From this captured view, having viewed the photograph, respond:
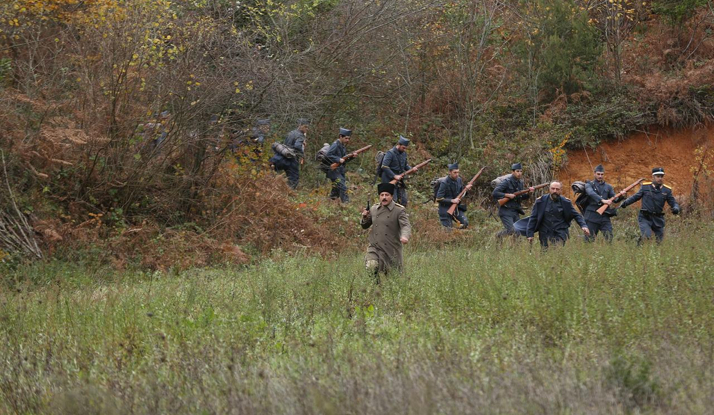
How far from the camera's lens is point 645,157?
2605 centimetres

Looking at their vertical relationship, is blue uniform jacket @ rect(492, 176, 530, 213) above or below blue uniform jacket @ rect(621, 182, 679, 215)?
below

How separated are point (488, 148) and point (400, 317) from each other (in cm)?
1704

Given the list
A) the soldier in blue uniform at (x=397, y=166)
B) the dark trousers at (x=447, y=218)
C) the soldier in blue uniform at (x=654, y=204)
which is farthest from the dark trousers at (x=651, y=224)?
the soldier in blue uniform at (x=397, y=166)

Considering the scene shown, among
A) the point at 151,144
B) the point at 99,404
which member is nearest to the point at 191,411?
the point at 99,404

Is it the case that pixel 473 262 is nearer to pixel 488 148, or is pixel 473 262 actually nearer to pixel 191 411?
pixel 191 411

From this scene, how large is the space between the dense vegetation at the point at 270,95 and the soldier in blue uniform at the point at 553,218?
183 inches

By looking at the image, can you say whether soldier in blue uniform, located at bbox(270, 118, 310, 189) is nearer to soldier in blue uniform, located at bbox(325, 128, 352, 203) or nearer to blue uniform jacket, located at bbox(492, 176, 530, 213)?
soldier in blue uniform, located at bbox(325, 128, 352, 203)

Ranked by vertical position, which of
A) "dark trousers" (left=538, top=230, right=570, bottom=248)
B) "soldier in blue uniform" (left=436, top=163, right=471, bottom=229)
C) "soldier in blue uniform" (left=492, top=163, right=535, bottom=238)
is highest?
"dark trousers" (left=538, top=230, right=570, bottom=248)

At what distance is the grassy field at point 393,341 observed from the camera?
6.02 meters

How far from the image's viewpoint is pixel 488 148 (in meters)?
26.2

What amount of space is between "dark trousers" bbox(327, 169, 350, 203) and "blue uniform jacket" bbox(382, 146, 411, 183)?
6.65 feet

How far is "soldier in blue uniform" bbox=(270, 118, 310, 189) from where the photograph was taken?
74.4ft

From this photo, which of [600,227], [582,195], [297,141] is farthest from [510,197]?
[297,141]

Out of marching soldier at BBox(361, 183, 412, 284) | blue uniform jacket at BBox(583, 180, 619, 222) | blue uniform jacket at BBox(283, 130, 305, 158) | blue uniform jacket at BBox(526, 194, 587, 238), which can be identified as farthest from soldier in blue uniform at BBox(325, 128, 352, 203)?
marching soldier at BBox(361, 183, 412, 284)
